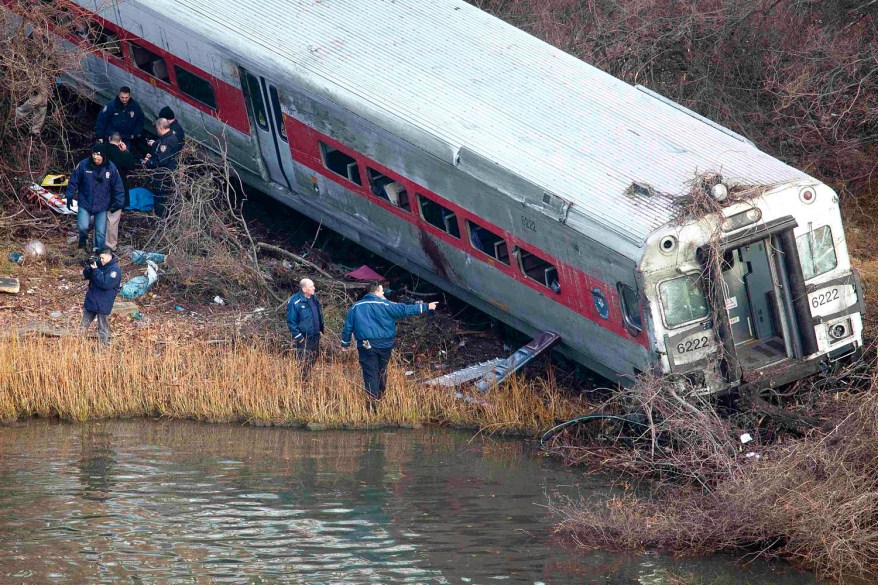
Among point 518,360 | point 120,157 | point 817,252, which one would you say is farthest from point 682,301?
point 120,157

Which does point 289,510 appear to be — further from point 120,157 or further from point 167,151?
point 120,157

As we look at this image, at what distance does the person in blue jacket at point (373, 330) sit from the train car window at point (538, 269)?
3.53 feet

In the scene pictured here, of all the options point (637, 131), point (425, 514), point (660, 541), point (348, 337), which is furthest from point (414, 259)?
point (660, 541)

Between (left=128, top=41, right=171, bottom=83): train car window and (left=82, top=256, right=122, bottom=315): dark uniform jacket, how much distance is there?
3.48m

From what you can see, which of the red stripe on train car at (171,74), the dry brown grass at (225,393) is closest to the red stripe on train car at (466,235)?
the red stripe on train car at (171,74)

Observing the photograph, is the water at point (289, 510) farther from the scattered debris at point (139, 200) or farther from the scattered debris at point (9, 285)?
the scattered debris at point (139, 200)

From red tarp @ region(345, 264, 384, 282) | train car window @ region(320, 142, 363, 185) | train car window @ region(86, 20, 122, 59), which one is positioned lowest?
red tarp @ region(345, 264, 384, 282)

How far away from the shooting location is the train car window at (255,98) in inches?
570

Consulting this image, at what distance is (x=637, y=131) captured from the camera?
42.0 feet

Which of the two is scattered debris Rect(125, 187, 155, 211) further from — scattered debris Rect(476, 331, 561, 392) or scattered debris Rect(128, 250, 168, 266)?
scattered debris Rect(476, 331, 561, 392)

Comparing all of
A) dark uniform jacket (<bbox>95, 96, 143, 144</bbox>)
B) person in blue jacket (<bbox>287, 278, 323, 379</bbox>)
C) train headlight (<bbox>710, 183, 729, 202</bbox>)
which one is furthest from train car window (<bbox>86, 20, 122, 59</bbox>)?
train headlight (<bbox>710, 183, 729, 202</bbox>)

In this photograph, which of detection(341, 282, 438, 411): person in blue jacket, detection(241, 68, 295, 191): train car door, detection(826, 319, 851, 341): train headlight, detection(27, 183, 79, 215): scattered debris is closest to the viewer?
detection(826, 319, 851, 341): train headlight

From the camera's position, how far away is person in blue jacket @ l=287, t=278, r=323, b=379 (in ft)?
42.2

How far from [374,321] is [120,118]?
17.3ft
